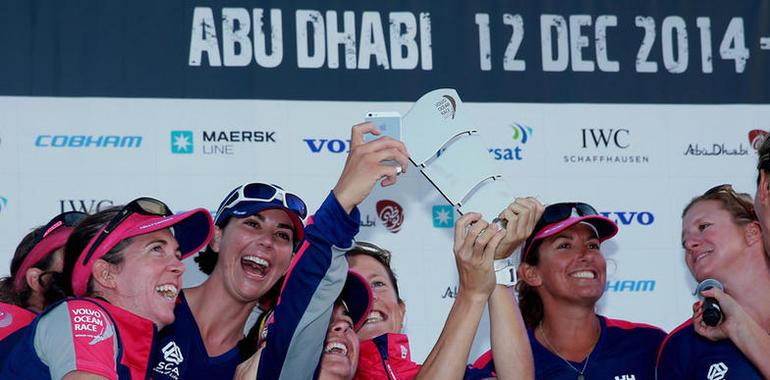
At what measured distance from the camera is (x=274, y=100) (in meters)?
4.29

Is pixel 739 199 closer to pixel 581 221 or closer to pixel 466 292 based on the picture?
pixel 581 221

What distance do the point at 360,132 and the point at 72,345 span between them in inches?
31.2

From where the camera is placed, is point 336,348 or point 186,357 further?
point 186,357

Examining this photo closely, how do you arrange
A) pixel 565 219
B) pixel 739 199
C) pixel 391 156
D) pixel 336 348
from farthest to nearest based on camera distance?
pixel 565 219 < pixel 739 199 < pixel 336 348 < pixel 391 156

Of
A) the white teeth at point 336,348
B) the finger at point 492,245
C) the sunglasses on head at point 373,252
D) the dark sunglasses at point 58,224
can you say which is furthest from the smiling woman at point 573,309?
the dark sunglasses at point 58,224

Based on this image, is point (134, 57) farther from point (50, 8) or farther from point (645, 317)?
point (645, 317)

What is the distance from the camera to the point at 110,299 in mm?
2771

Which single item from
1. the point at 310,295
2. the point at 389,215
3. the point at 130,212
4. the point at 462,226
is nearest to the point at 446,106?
the point at 462,226

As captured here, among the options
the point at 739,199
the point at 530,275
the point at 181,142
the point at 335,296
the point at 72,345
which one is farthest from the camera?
the point at 181,142

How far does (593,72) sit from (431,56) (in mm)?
693

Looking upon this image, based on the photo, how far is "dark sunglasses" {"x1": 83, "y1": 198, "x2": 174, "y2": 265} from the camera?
9.06 feet

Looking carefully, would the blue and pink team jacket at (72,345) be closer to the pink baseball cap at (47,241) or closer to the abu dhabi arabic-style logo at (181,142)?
the pink baseball cap at (47,241)

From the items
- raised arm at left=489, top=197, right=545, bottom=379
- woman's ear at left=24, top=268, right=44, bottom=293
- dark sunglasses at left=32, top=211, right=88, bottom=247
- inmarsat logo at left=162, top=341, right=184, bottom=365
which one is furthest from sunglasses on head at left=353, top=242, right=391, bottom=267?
woman's ear at left=24, top=268, right=44, bottom=293

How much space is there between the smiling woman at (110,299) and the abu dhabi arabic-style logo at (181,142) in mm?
1120
